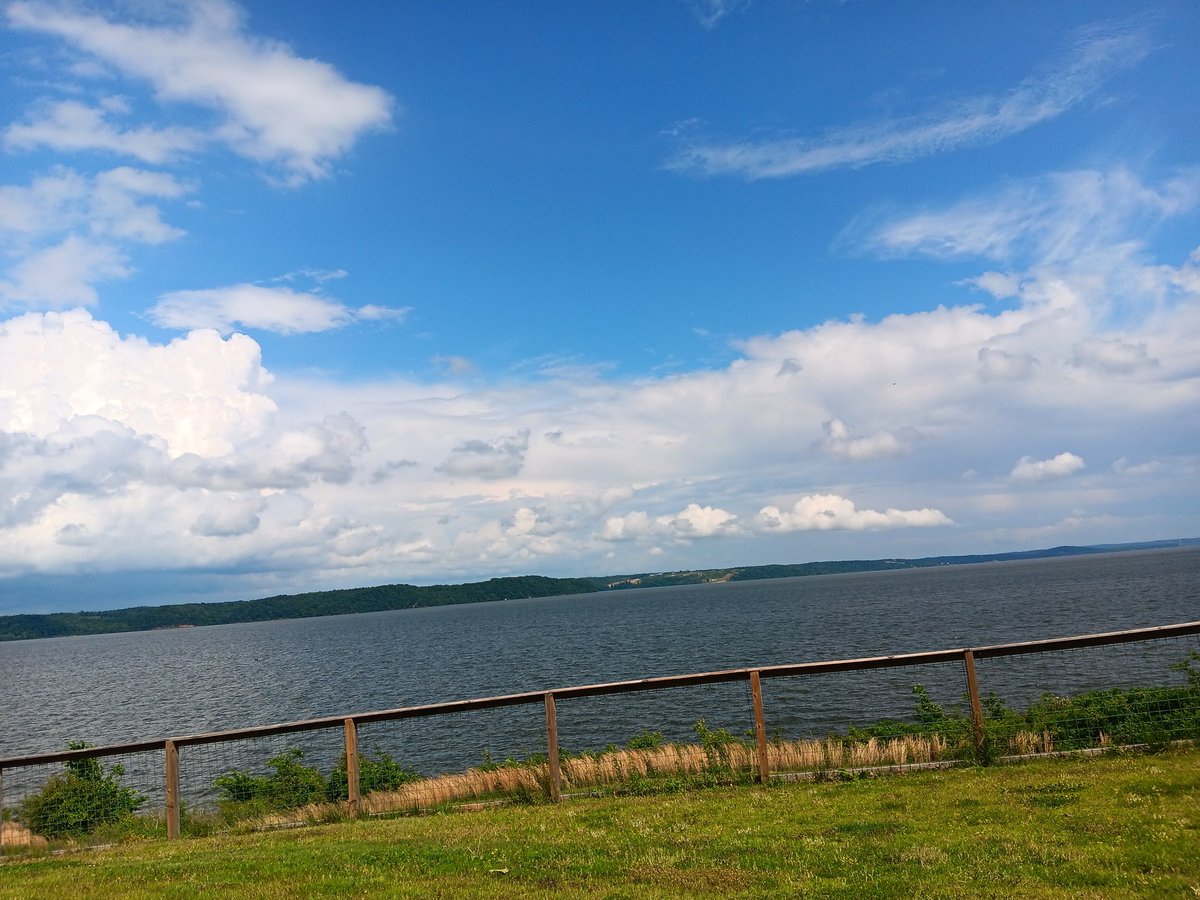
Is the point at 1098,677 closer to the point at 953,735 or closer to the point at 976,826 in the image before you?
the point at 953,735

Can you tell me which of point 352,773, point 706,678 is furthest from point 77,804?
point 706,678

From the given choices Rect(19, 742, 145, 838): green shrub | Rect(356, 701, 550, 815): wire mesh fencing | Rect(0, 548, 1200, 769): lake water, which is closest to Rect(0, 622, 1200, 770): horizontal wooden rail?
Rect(356, 701, 550, 815): wire mesh fencing

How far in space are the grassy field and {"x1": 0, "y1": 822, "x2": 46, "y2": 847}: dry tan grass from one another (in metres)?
1.83

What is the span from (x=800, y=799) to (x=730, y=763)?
2001mm

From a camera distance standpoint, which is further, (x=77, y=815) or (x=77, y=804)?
(x=77, y=804)

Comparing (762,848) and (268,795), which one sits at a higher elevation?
(762,848)

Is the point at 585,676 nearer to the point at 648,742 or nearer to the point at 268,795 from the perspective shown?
the point at 268,795

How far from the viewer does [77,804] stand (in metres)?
16.8

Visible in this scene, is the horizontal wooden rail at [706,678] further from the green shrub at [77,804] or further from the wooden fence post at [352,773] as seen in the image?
the green shrub at [77,804]

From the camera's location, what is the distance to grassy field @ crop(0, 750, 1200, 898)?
6969mm

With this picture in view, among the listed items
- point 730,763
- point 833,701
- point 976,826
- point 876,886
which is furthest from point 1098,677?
point 876,886

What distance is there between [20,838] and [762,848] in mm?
12499

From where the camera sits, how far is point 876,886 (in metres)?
6.79

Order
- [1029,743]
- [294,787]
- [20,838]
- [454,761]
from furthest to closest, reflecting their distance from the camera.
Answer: [454,761], [294,787], [20,838], [1029,743]
